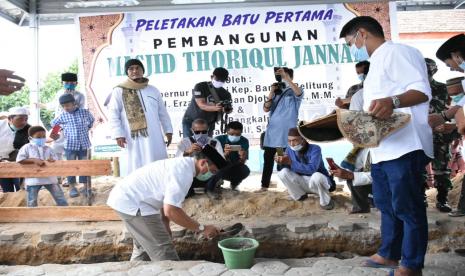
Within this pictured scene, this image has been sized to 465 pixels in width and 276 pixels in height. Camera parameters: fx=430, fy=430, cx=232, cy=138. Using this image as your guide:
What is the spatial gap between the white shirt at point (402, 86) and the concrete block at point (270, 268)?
1183 millimetres

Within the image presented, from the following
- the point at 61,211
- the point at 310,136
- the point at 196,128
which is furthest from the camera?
the point at 196,128

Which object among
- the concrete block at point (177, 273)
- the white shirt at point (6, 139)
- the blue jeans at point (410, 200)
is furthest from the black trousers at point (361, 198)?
the white shirt at point (6, 139)

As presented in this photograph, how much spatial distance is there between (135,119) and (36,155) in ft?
5.29

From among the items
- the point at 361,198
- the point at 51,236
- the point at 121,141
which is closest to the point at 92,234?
the point at 51,236

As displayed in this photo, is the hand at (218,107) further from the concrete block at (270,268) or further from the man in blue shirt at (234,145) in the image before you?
the concrete block at (270,268)

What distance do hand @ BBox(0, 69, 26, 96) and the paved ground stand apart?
150 centimetres

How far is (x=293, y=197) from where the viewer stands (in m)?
5.50

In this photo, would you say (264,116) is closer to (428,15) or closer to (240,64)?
(240,64)

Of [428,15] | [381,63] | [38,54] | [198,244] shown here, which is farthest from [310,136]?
[428,15]

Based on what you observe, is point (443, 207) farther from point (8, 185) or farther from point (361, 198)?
point (8, 185)

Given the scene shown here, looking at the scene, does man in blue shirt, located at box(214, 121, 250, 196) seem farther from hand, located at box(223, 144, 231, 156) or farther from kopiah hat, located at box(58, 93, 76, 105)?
kopiah hat, located at box(58, 93, 76, 105)

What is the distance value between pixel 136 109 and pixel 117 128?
31 cm

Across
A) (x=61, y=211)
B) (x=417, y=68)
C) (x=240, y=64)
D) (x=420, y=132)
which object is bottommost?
(x=61, y=211)

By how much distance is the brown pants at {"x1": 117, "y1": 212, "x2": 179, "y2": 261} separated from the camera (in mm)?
3908
